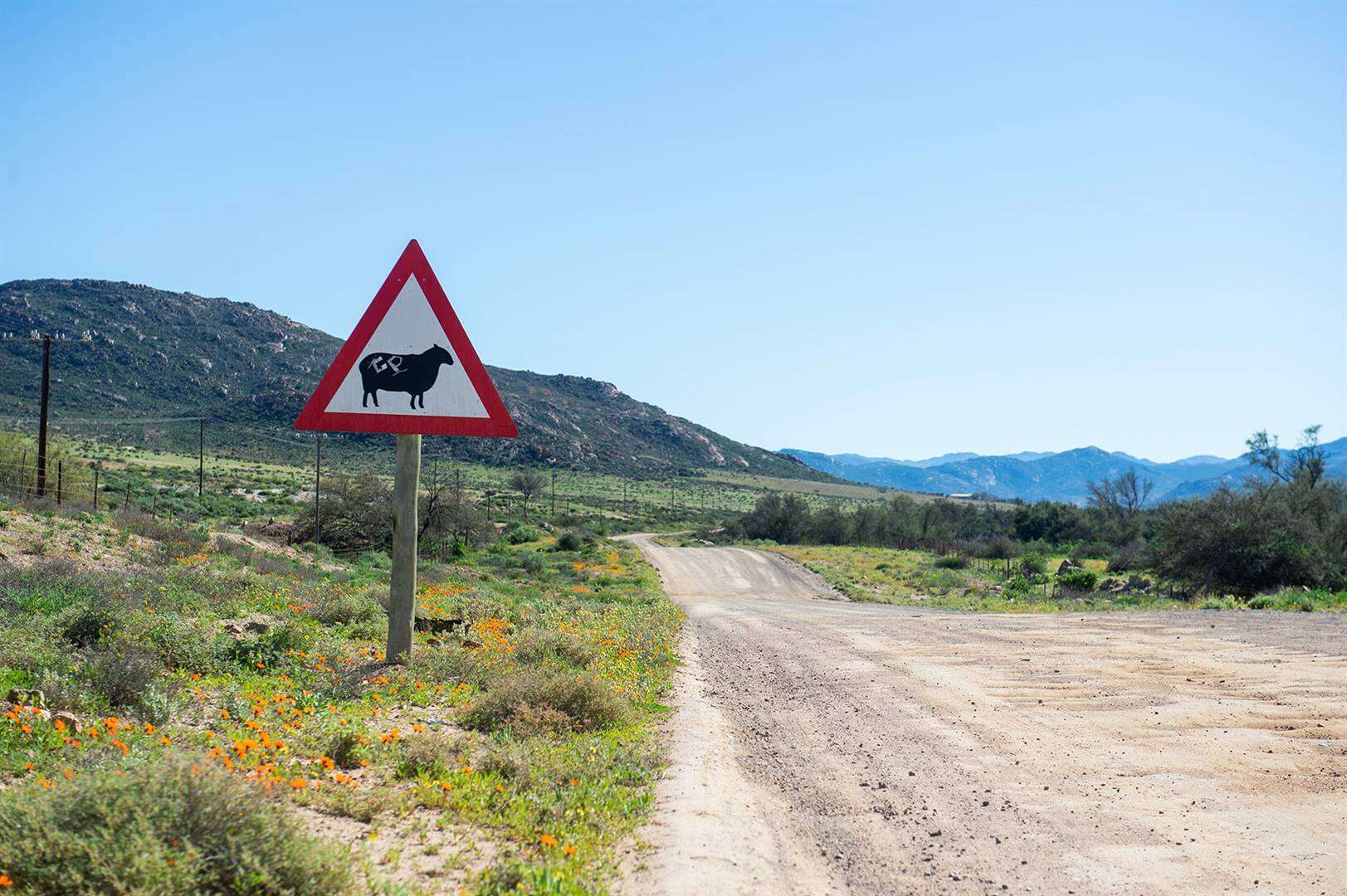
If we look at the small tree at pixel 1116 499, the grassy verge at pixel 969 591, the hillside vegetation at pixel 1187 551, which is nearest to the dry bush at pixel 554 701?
the grassy verge at pixel 969 591

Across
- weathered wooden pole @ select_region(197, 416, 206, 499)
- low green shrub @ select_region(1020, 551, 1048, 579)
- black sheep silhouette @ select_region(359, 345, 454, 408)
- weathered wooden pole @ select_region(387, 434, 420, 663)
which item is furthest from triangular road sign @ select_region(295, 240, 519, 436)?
low green shrub @ select_region(1020, 551, 1048, 579)

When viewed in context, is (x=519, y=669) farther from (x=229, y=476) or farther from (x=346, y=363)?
(x=229, y=476)

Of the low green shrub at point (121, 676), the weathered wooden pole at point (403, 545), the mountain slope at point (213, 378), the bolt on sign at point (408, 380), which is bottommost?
the low green shrub at point (121, 676)

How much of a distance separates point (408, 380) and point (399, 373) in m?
0.09

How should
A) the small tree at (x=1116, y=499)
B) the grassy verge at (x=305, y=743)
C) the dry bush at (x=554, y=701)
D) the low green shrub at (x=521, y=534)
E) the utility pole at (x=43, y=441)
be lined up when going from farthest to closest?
1. the small tree at (x=1116, y=499)
2. the low green shrub at (x=521, y=534)
3. the utility pole at (x=43, y=441)
4. the dry bush at (x=554, y=701)
5. the grassy verge at (x=305, y=743)

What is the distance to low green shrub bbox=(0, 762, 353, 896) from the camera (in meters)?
2.58

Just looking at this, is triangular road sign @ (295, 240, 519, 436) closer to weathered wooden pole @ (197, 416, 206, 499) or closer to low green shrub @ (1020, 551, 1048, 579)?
weathered wooden pole @ (197, 416, 206, 499)

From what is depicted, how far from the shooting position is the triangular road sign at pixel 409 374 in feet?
20.2

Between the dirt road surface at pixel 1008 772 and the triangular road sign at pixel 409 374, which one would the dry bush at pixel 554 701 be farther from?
the triangular road sign at pixel 409 374

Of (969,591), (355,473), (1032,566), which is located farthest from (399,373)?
(355,473)

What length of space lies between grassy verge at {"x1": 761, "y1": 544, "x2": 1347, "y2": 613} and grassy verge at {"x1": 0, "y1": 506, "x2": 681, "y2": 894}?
1515 centimetres

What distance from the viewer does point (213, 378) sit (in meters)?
94.6

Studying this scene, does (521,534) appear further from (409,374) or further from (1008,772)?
(1008,772)

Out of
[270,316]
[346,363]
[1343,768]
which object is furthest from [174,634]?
[270,316]
